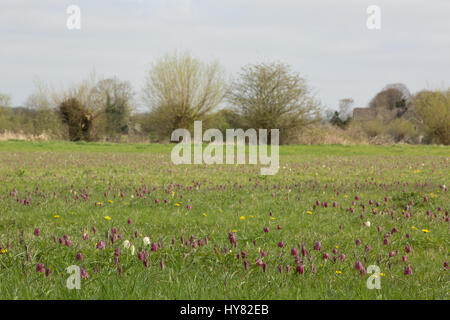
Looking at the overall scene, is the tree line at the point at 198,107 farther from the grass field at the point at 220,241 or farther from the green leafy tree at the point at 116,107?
the grass field at the point at 220,241

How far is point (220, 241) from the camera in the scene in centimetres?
521

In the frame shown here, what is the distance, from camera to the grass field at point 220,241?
3619 mm

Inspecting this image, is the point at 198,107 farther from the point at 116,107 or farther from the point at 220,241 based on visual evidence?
the point at 220,241

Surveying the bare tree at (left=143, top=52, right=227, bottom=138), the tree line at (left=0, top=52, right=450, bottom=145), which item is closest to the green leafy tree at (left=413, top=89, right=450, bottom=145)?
the tree line at (left=0, top=52, right=450, bottom=145)

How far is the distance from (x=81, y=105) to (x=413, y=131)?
137 feet

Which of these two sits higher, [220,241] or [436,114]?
[436,114]

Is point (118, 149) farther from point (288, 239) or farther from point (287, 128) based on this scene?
point (288, 239)

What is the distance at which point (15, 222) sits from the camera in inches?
243

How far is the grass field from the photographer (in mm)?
3619

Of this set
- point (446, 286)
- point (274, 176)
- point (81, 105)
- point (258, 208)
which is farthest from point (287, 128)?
point (446, 286)

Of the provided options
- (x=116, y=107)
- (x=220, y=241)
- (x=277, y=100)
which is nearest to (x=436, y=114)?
(x=277, y=100)

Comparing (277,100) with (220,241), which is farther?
(277,100)

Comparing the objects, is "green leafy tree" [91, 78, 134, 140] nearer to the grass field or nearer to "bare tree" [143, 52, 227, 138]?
"bare tree" [143, 52, 227, 138]

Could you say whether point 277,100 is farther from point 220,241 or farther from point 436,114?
point 220,241
